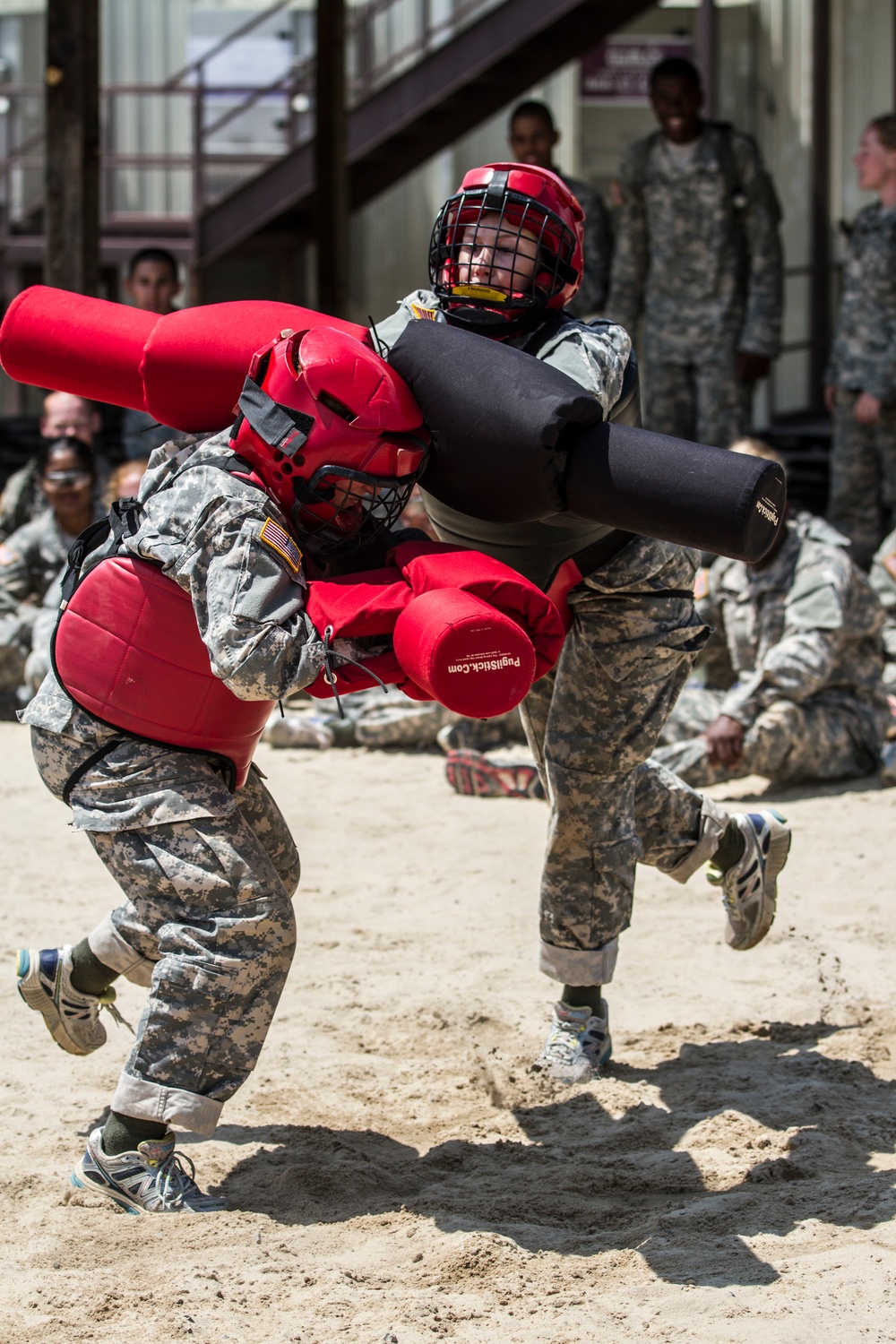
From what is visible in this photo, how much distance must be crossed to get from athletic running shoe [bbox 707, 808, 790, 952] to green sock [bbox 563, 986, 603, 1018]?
45cm

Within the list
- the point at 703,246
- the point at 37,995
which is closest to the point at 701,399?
the point at 703,246

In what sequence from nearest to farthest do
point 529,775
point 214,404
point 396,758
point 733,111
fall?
point 214,404, point 529,775, point 396,758, point 733,111

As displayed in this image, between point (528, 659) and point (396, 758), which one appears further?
point (396, 758)

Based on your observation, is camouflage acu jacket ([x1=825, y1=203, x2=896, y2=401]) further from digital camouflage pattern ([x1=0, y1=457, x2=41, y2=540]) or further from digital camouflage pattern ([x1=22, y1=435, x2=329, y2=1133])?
digital camouflage pattern ([x1=22, y1=435, x2=329, y2=1133])

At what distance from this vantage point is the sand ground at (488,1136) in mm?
2588

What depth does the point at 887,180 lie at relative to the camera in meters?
7.81

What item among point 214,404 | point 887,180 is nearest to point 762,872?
point 214,404

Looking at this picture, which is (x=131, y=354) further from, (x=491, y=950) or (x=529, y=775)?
(x=529, y=775)

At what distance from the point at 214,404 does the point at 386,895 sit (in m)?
2.38

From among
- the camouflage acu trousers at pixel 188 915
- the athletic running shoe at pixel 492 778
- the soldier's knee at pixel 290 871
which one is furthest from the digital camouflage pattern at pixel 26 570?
the camouflage acu trousers at pixel 188 915

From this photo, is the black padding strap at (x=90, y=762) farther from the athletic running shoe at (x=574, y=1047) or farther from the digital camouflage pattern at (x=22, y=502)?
the digital camouflage pattern at (x=22, y=502)

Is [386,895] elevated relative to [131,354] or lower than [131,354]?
lower

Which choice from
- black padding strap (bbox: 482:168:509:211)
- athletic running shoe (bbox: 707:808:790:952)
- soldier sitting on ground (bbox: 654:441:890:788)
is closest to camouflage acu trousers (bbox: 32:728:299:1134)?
black padding strap (bbox: 482:168:509:211)

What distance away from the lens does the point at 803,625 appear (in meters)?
6.19
